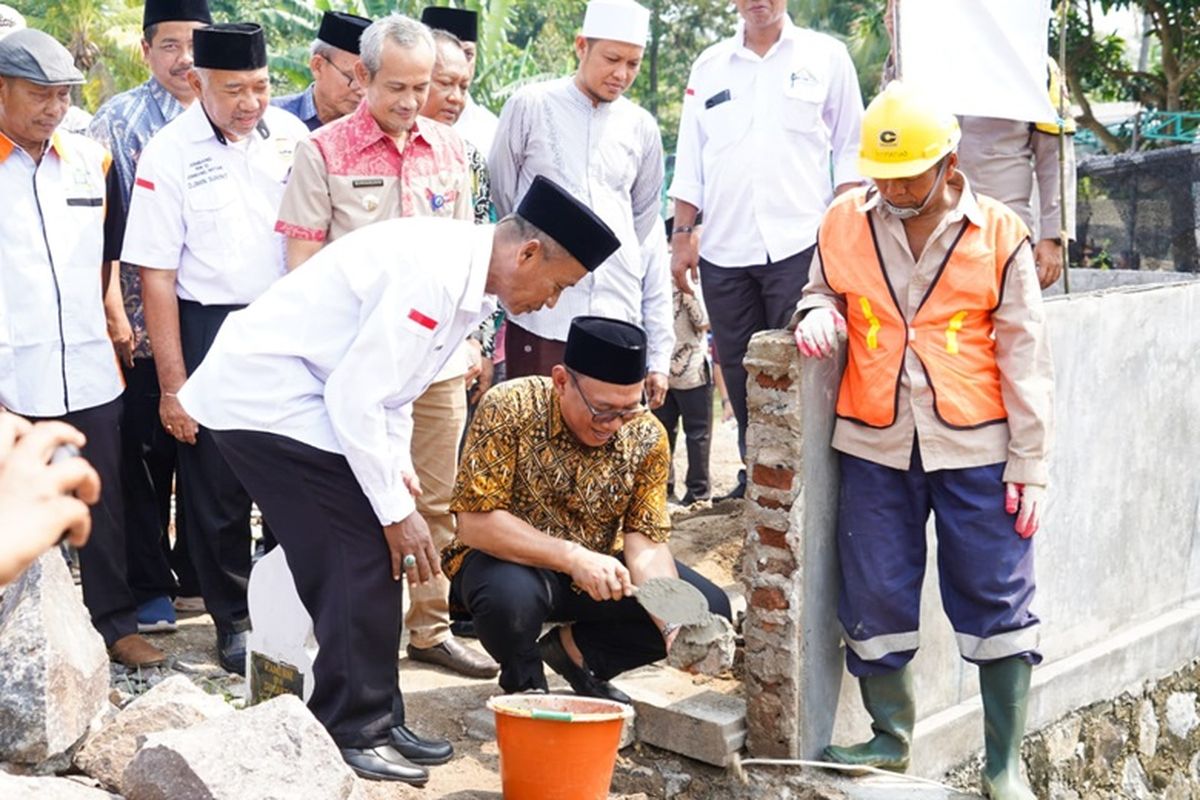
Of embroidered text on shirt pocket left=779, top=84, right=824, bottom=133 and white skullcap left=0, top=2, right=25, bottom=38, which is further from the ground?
white skullcap left=0, top=2, right=25, bottom=38

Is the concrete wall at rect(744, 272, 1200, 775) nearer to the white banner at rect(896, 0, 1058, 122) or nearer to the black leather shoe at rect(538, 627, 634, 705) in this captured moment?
the black leather shoe at rect(538, 627, 634, 705)

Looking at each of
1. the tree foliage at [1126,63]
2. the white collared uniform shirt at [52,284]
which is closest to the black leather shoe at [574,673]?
the white collared uniform shirt at [52,284]

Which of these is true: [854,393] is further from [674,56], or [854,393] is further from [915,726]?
[674,56]

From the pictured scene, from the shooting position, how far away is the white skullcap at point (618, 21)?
213 inches

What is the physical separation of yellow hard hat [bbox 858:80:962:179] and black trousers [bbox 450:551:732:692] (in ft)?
4.71

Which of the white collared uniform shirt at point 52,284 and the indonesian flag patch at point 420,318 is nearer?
the indonesian flag patch at point 420,318

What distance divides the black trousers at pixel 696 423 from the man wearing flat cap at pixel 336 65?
9.68 feet

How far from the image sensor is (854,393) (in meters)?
4.34

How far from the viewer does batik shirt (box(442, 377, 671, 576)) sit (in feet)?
14.6

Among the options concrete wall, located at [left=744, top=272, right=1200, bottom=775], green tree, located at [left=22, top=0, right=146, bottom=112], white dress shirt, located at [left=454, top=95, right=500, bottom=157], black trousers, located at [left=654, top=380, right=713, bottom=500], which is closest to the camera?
concrete wall, located at [left=744, top=272, right=1200, bottom=775]

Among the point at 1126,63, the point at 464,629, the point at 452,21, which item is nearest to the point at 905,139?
the point at 464,629

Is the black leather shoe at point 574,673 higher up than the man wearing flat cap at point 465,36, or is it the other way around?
the man wearing flat cap at point 465,36

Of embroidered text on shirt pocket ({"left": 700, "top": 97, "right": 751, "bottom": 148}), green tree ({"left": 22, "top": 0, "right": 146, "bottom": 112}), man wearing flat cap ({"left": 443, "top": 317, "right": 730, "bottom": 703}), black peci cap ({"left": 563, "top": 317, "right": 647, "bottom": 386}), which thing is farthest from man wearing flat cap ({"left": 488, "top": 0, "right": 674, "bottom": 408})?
green tree ({"left": 22, "top": 0, "right": 146, "bottom": 112})

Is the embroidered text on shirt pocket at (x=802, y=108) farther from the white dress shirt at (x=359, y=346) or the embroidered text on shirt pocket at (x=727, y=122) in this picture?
the white dress shirt at (x=359, y=346)
